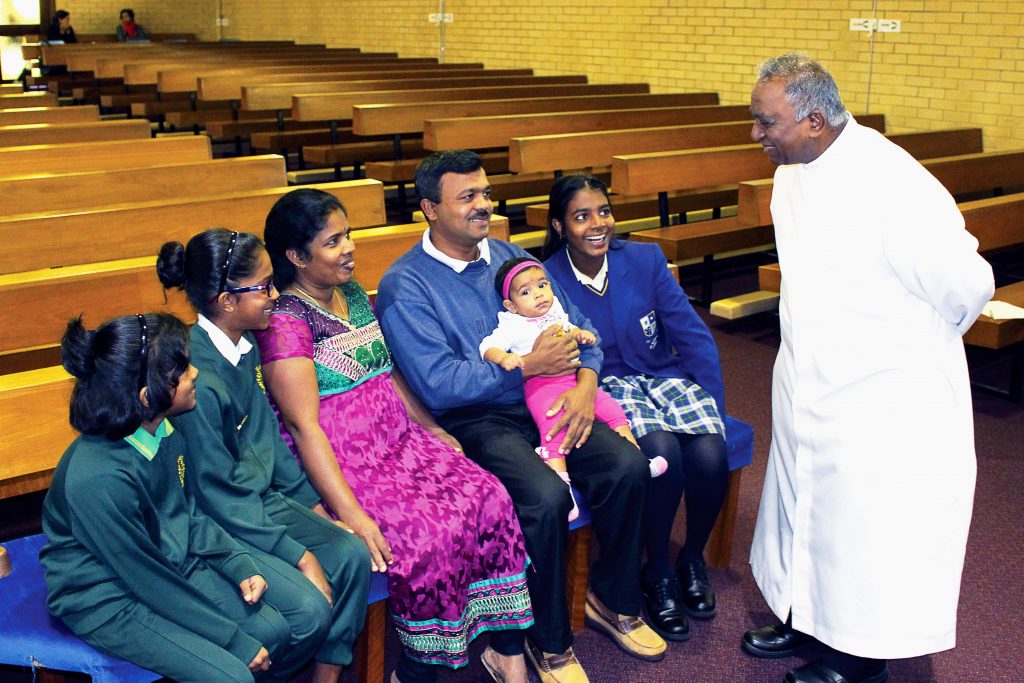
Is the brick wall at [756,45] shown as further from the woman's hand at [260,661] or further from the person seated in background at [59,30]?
the woman's hand at [260,661]

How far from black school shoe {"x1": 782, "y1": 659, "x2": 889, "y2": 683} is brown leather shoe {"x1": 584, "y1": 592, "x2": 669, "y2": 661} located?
1.08ft

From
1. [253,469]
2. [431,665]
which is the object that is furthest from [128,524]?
[431,665]

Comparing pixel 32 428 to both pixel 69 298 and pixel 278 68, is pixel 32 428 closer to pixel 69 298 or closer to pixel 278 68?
pixel 69 298

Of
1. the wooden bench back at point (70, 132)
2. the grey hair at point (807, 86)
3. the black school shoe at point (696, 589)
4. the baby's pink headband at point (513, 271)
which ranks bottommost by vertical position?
the black school shoe at point (696, 589)

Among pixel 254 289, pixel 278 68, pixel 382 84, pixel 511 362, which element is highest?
pixel 278 68

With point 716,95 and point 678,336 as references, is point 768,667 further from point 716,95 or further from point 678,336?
point 716,95

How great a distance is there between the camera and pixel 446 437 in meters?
2.76

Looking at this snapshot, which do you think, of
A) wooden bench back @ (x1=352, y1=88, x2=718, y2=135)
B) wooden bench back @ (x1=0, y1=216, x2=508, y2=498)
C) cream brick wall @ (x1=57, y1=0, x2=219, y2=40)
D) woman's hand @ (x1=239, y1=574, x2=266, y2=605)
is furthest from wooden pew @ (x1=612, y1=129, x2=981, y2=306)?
cream brick wall @ (x1=57, y1=0, x2=219, y2=40)

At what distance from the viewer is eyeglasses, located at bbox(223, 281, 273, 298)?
228 centimetres

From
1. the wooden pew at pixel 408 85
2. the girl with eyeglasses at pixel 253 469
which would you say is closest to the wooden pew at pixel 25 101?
the wooden pew at pixel 408 85

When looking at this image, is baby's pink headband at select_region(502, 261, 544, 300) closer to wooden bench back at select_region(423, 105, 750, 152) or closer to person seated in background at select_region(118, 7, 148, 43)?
wooden bench back at select_region(423, 105, 750, 152)

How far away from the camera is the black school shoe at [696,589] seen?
287cm

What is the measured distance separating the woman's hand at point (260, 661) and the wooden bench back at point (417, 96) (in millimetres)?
4726

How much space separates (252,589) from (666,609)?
120 centimetres
